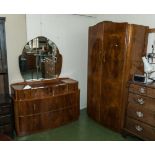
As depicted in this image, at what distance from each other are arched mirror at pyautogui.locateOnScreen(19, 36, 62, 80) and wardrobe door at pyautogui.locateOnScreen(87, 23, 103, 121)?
0.65 meters

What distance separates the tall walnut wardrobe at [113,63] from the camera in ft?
8.33

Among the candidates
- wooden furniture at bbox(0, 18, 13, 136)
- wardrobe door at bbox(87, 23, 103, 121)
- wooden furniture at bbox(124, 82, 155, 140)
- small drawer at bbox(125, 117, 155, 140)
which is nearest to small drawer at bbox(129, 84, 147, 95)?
wooden furniture at bbox(124, 82, 155, 140)

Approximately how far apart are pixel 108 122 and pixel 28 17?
2.26m

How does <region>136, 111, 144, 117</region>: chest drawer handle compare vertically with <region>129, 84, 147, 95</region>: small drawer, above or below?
below

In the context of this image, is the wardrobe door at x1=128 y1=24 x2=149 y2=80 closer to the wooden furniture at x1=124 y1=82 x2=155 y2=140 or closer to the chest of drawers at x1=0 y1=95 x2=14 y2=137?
the wooden furniture at x1=124 y1=82 x2=155 y2=140

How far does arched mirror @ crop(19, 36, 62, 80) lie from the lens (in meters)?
2.91

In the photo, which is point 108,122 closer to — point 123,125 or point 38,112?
point 123,125

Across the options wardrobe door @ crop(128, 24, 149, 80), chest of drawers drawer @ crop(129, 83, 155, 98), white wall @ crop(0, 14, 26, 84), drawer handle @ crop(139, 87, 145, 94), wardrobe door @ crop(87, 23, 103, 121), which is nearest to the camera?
chest of drawers drawer @ crop(129, 83, 155, 98)

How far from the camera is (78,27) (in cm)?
346

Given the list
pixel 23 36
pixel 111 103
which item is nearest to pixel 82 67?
pixel 111 103

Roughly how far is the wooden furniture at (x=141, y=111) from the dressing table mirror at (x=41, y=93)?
1.01 m

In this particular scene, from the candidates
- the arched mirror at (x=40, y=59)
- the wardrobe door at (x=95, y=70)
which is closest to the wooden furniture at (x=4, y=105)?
the arched mirror at (x=40, y=59)

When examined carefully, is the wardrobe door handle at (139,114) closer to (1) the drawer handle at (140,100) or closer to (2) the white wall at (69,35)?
(1) the drawer handle at (140,100)
